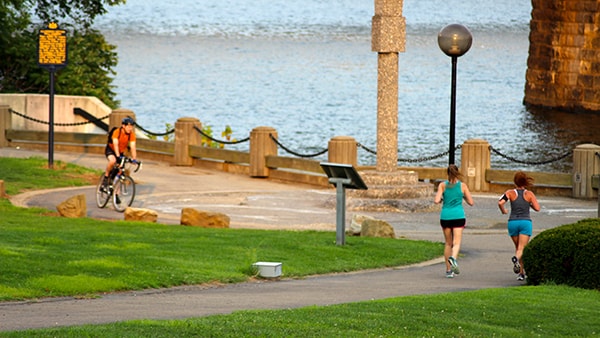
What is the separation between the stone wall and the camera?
72.3m

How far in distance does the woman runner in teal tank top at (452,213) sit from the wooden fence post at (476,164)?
11.8m

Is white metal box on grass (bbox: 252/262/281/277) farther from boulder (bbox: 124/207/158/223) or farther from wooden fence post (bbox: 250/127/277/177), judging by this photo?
wooden fence post (bbox: 250/127/277/177)

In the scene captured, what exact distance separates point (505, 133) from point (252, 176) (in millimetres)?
42861

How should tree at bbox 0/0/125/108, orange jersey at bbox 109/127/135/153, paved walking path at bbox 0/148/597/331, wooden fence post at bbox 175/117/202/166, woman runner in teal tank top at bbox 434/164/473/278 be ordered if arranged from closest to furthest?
paved walking path at bbox 0/148/597/331
woman runner in teal tank top at bbox 434/164/473/278
orange jersey at bbox 109/127/135/153
wooden fence post at bbox 175/117/202/166
tree at bbox 0/0/125/108

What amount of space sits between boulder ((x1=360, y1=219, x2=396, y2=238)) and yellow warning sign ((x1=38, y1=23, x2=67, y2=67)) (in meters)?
12.2

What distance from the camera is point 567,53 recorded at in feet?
242

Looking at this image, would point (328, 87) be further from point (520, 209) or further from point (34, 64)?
point (520, 209)

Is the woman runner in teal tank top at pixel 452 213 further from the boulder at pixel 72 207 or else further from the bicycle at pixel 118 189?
the bicycle at pixel 118 189

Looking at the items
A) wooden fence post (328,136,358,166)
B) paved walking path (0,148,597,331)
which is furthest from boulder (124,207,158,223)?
wooden fence post (328,136,358,166)

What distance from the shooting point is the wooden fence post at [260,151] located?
2967 cm

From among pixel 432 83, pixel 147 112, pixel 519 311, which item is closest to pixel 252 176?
pixel 519 311

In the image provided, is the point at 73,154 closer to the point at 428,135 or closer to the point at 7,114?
the point at 7,114

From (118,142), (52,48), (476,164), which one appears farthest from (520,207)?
(52,48)

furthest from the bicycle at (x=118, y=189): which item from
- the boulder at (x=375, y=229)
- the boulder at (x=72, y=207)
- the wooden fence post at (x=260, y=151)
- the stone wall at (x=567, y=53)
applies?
the stone wall at (x=567, y=53)
